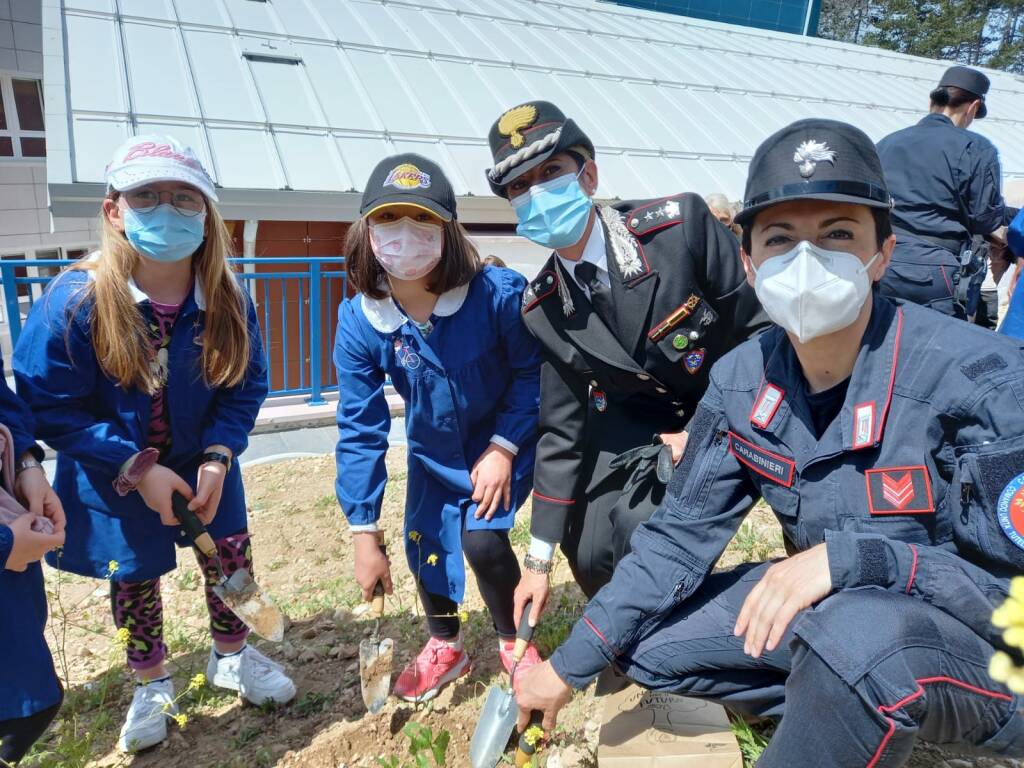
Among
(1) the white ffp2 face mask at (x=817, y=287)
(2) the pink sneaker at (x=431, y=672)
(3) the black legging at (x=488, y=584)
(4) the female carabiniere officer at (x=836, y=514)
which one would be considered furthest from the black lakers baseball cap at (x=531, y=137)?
(2) the pink sneaker at (x=431, y=672)

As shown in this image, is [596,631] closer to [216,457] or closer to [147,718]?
[216,457]

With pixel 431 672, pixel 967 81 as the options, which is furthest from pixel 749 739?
pixel 967 81

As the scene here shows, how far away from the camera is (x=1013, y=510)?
4.33ft

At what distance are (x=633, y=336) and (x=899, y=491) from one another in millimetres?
926

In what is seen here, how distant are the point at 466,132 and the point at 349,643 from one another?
23.1ft

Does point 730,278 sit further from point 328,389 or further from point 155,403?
point 328,389

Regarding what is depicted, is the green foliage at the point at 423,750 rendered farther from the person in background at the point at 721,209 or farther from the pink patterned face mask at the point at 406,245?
the person in background at the point at 721,209

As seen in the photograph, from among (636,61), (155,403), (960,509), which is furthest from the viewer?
(636,61)

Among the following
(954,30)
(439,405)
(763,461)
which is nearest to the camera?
(763,461)

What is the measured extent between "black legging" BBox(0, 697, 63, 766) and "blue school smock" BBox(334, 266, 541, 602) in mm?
953

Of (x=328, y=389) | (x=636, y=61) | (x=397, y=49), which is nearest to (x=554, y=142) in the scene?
(x=328, y=389)

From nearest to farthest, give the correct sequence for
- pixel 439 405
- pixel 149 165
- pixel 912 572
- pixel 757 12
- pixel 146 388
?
pixel 912 572 → pixel 149 165 → pixel 146 388 → pixel 439 405 → pixel 757 12

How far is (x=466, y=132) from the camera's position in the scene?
856 centimetres

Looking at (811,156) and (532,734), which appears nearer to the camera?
(811,156)
